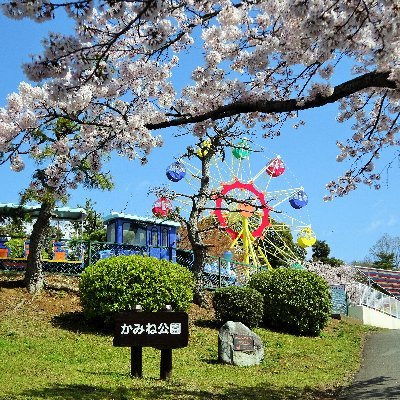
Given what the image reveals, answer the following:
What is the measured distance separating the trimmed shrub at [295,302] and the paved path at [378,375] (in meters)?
1.74

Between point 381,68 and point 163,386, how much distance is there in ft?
18.5

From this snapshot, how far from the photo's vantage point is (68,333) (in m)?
13.8

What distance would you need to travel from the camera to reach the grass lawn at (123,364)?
338 inches

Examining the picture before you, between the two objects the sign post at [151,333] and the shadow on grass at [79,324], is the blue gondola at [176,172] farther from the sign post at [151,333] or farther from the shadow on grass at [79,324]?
the sign post at [151,333]

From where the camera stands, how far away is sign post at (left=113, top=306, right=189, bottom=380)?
936 centimetres

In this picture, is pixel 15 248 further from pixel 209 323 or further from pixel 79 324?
pixel 209 323

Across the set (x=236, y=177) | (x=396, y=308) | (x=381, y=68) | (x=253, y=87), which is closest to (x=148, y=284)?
(x=253, y=87)

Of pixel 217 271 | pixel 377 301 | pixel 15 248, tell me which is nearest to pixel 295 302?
pixel 217 271

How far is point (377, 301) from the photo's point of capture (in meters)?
29.7

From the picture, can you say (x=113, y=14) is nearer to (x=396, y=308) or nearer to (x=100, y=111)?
(x=100, y=111)

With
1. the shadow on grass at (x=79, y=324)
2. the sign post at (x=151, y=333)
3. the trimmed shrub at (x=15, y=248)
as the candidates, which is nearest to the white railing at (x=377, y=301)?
the trimmed shrub at (x=15, y=248)

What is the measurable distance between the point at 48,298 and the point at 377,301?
62.0 ft

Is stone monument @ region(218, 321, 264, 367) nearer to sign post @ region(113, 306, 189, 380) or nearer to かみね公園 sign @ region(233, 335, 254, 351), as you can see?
かみね公園 sign @ region(233, 335, 254, 351)

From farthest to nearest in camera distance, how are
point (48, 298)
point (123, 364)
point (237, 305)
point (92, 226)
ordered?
point (92, 226)
point (48, 298)
point (237, 305)
point (123, 364)
